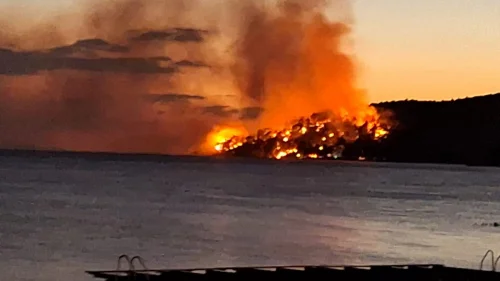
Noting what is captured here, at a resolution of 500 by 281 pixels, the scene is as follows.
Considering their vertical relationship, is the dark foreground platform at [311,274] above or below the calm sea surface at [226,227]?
below

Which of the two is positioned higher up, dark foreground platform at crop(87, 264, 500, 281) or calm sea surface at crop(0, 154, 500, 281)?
calm sea surface at crop(0, 154, 500, 281)

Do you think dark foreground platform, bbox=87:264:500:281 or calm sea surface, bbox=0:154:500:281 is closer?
dark foreground platform, bbox=87:264:500:281

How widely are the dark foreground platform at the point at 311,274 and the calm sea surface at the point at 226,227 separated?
1867 cm

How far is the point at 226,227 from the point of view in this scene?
235ft

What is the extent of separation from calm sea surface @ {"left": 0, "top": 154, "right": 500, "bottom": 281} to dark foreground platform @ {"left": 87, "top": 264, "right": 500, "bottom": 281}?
61.2ft

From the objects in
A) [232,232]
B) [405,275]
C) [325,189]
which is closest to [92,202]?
[232,232]

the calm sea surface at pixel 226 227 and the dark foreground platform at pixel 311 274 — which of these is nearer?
the dark foreground platform at pixel 311 274

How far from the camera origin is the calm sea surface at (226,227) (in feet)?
173

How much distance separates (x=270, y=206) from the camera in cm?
9800

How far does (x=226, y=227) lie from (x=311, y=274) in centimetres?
4609

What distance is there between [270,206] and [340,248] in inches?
1531

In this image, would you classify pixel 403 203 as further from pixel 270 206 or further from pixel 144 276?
pixel 144 276

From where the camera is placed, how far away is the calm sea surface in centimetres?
5259

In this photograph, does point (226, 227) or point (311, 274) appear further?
point (226, 227)
